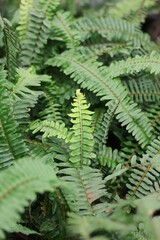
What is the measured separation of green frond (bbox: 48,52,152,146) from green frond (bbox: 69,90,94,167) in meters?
0.42

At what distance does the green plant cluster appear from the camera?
1732mm

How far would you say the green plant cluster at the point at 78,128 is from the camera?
5.68ft

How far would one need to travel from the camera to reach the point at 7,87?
2459 millimetres

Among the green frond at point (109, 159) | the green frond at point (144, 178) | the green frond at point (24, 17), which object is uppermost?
the green frond at point (24, 17)

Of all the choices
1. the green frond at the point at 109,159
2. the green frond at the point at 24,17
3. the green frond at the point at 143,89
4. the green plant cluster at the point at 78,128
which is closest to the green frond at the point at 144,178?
the green plant cluster at the point at 78,128

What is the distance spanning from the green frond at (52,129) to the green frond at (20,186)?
512 millimetres

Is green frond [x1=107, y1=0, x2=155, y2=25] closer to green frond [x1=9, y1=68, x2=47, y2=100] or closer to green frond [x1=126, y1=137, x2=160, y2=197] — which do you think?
green frond [x1=9, y1=68, x2=47, y2=100]

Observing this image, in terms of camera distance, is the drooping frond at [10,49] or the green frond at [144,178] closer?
the green frond at [144,178]

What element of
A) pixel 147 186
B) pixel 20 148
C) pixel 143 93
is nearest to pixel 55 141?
pixel 20 148

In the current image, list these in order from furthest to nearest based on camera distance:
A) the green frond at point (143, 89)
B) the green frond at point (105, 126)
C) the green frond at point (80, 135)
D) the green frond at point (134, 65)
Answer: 1. the green frond at point (143, 89)
2. the green frond at point (134, 65)
3. the green frond at point (105, 126)
4. the green frond at point (80, 135)

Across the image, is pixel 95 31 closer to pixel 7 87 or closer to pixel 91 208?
pixel 7 87


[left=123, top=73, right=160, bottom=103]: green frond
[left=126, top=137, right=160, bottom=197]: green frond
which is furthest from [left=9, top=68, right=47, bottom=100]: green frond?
[left=126, top=137, right=160, bottom=197]: green frond

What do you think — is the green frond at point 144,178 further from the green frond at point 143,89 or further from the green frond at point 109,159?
the green frond at point 143,89

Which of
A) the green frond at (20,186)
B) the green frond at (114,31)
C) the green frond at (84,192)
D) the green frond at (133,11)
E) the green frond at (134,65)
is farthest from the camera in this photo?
the green frond at (133,11)
